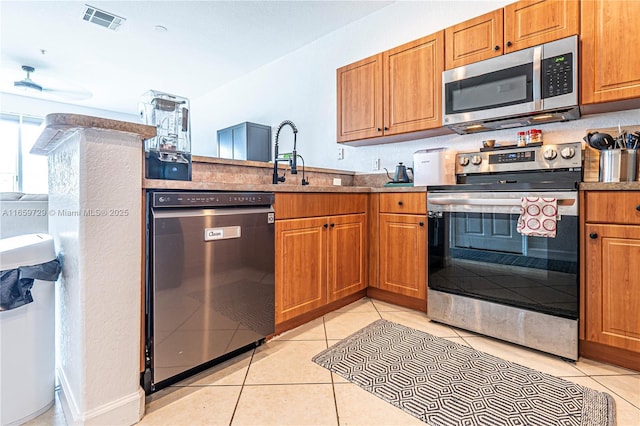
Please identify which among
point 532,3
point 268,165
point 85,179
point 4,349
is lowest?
point 4,349

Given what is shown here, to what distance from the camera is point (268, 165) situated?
233 cm

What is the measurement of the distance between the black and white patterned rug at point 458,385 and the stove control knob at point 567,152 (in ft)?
4.17

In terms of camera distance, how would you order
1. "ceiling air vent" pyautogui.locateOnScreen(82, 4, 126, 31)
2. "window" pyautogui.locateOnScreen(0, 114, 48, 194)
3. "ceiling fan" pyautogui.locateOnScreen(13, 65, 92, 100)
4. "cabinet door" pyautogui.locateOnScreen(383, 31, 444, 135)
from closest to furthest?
"cabinet door" pyautogui.locateOnScreen(383, 31, 444, 135), "ceiling air vent" pyautogui.locateOnScreen(82, 4, 126, 31), "ceiling fan" pyautogui.locateOnScreen(13, 65, 92, 100), "window" pyautogui.locateOnScreen(0, 114, 48, 194)

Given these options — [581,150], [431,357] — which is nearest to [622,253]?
[581,150]

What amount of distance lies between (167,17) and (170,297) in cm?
312

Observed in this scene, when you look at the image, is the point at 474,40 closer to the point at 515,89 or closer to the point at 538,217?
the point at 515,89

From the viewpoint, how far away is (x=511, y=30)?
1.98m

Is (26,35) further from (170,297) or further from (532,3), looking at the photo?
(532,3)

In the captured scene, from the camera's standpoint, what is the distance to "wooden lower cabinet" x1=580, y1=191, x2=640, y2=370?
1.47 metres

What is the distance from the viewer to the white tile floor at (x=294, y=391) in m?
1.20

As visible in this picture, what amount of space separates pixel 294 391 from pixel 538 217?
1.56m

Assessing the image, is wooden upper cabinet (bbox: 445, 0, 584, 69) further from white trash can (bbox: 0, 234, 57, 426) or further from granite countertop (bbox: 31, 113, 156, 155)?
white trash can (bbox: 0, 234, 57, 426)

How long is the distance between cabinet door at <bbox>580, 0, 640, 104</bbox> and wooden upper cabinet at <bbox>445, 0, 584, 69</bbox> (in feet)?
0.27

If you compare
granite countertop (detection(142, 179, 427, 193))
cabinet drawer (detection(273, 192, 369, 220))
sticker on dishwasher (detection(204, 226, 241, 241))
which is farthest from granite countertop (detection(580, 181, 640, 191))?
sticker on dishwasher (detection(204, 226, 241, 241))
